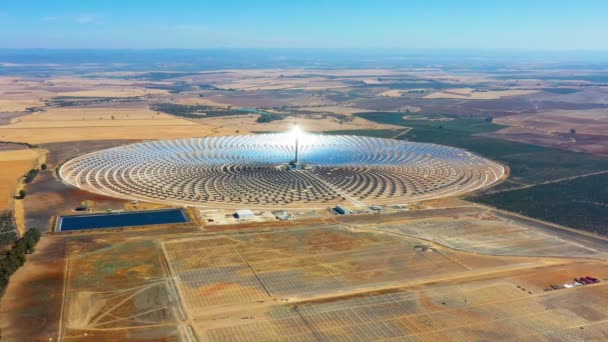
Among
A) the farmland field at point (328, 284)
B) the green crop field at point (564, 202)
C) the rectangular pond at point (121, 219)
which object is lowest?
the green crop field at point (564, 202)

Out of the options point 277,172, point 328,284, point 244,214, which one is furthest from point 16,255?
point 277,172

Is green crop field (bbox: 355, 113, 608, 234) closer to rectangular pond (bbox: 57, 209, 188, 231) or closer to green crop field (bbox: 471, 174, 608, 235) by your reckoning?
green crop field (bbox: 471, 174, 608, 235)

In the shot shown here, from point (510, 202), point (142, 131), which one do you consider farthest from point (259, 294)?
point (142, 131)

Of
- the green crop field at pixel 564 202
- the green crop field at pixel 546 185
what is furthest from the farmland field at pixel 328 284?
the green crop field at pixel 546 185

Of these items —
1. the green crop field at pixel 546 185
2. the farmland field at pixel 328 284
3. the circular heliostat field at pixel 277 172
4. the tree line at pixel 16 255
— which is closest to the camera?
the farmland field at pixel 328 284

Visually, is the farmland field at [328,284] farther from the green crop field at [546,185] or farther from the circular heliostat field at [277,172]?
the circular heliostat field at [277,172]

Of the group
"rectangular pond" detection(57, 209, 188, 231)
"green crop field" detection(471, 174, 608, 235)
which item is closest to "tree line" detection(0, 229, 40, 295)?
"rectangular pond" detection(57, 209, 188, 231)
